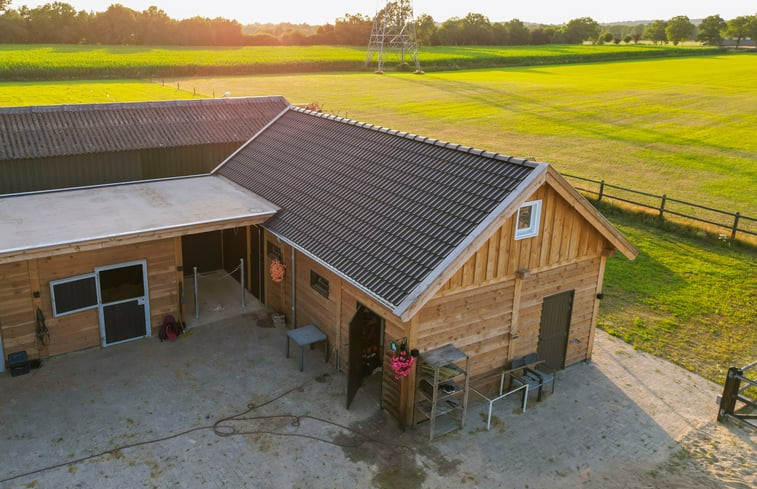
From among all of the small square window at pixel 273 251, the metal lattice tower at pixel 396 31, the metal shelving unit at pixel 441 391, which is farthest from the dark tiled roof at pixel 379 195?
the metal lattice tower at pixel 396 31

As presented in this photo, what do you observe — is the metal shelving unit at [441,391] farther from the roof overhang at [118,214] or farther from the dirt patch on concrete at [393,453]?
the roof overhang at [118,214]

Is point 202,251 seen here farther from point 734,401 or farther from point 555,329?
point 734,401

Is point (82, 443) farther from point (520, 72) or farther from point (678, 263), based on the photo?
point (520, 72)

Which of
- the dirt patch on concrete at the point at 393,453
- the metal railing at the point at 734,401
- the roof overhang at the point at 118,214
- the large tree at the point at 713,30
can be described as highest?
the large tree at the point at 713,30

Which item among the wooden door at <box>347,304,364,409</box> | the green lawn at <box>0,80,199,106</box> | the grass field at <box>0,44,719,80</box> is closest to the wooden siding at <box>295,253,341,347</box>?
the wooden door at <box>347,304,364,409</box>

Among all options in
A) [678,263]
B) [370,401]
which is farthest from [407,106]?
[370,401]

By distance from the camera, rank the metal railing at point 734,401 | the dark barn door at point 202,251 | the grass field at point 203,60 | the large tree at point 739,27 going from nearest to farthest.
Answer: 1. the metal railing at point 734,401
2. the dark barn door at point 202,251
3. the grass field at point 203,60
4. the large tree at point 739,27
